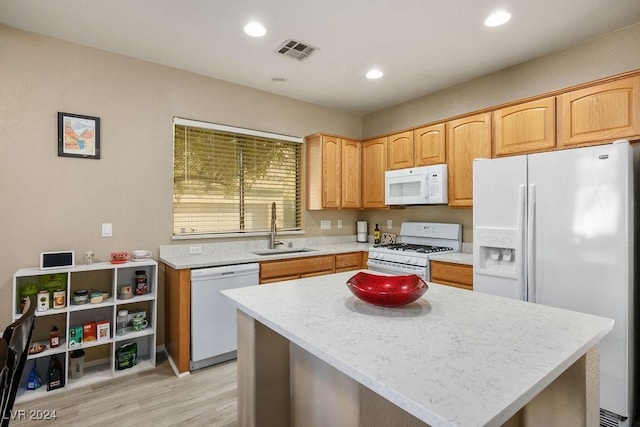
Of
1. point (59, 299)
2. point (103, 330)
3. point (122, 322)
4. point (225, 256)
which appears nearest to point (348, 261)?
point (225, 256)

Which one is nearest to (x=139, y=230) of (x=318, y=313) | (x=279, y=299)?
(x=279, y=299)

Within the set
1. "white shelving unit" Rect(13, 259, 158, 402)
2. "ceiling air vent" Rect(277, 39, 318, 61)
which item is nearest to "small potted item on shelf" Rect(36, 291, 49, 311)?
"white shelving unit" Rect(13, 259, 158, 402)

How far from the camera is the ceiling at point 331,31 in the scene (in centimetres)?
216

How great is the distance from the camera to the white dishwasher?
2.62 meters

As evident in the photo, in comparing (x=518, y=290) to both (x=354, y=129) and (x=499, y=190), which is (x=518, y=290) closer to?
(x=499, y=190)

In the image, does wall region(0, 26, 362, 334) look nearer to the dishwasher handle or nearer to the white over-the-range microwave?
the dishwasher handle

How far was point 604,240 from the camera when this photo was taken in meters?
1.96

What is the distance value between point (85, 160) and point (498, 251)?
11.0ft

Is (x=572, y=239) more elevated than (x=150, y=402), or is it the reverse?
(x=572, y=239)

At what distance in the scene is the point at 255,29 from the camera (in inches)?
95.0

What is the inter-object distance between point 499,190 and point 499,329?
166 centimetres

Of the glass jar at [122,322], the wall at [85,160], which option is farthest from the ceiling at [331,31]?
the glass jar at [122,322]

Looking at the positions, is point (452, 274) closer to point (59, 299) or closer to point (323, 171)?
point (323, 171)

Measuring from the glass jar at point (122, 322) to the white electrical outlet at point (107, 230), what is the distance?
645 millimetres
